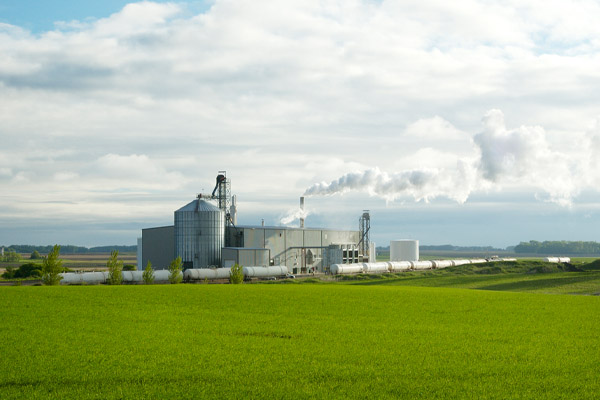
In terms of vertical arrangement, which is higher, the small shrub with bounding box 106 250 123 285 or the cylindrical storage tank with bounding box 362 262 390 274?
the small shrub with bounding box 106 250 123 285

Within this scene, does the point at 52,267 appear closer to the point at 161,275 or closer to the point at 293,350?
the point at 161,275

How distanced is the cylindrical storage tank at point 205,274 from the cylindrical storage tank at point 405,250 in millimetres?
50093

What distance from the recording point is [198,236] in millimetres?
78375

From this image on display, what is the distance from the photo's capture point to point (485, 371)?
1542 centimetres

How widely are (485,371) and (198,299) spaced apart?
2238 centimetres

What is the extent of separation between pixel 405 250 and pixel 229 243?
1678 inches

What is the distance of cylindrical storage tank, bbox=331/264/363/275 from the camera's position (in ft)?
280

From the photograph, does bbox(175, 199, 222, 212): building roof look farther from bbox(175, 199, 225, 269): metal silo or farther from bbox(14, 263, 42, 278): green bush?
bbox(14, 263, 42, 278): green bush

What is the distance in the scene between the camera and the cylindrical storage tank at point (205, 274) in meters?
68.8

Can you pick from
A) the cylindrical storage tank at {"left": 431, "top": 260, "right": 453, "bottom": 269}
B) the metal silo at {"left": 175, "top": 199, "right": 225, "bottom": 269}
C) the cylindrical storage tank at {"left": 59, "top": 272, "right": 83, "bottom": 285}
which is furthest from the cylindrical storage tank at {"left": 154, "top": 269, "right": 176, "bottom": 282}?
the cylindrical storage tank at {"left": 431, "top": 260, "right": 453, "bottom": 269}

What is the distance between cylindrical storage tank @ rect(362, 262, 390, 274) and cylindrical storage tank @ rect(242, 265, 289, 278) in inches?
641

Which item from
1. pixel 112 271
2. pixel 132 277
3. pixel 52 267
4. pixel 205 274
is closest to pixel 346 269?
pixel 205 274

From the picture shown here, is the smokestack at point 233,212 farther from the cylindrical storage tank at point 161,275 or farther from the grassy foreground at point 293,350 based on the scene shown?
the grassy foreground at point 293,350

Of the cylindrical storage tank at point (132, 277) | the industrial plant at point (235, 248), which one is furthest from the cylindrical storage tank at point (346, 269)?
the cylindrical storage tank at point (132, 277)
